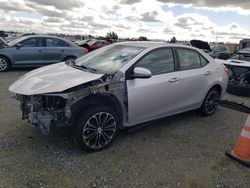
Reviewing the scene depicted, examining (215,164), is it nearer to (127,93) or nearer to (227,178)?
(227,178)

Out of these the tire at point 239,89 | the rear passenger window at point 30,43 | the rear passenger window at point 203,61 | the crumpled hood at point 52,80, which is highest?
the rear passenger window at point 30,43

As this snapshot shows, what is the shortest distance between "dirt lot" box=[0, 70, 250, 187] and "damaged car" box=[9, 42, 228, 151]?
0.35 meters

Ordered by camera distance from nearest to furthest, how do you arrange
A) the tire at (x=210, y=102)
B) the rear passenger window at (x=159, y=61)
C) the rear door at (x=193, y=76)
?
the rear passenger window at (x=159, y=61) < the rear door at (x=193, y=76) < the tire at (x=210, y=102)

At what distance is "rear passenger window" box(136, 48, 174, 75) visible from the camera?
4.62 metres

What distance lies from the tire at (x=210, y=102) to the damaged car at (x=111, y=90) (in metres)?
0.34

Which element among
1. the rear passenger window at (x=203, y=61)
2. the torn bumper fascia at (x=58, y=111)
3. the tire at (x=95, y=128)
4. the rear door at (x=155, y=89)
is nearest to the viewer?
the torn bumper fascia at (x=58, y=111)

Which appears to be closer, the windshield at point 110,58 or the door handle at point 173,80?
the windshield at point 110,58

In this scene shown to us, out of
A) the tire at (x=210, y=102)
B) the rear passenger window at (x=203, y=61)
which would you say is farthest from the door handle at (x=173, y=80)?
the tire at (x=210, y=102)

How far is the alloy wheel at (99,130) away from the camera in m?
3.98

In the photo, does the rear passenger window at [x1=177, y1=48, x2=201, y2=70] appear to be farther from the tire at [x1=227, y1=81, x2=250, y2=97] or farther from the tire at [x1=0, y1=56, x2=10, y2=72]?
the tire at [x1=0, y1=56, x2=10, y2=72]

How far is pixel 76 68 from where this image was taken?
15.3 feet

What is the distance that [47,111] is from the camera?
3828mm

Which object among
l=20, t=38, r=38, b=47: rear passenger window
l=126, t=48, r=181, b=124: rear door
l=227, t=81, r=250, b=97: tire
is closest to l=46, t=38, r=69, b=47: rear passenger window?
l=20, t=38, r=38, b=47: rear passenger window

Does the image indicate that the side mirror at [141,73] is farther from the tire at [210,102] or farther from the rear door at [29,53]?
the rear door at [29,53]
